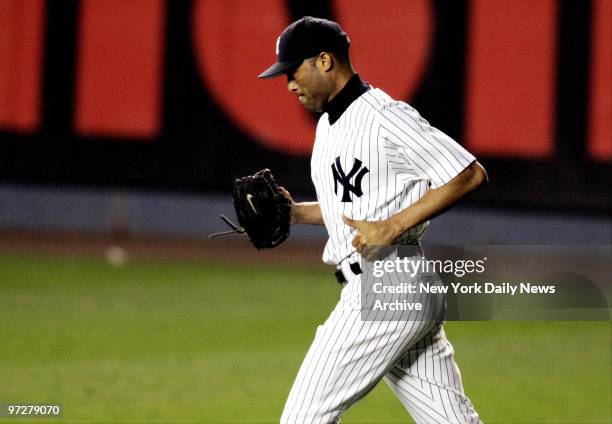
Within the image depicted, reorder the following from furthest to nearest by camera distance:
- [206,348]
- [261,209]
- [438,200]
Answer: [206,348], [261,209], [438,200]

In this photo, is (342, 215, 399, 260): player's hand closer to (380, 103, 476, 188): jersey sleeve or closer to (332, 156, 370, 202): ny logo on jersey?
(332, 156, 370, 202): ny logo on jersey

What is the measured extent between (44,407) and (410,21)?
599cm

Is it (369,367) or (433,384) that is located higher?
Answer: (369,367)

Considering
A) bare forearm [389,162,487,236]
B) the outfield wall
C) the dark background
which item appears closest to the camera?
bare forearm [389,162,487,236]

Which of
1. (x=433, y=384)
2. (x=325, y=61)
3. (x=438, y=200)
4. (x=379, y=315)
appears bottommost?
(x=433, y=384)

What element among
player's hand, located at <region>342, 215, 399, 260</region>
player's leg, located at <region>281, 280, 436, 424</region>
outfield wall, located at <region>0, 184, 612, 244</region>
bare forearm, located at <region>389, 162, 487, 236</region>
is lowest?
outfield wall, located at <region>0, 184, 612, 244</region>

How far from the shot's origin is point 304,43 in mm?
3320

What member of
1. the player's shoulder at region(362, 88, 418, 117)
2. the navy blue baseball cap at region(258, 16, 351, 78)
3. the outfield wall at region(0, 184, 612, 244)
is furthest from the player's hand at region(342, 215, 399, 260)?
the outfield wall at region(0, 184, 612, 244)

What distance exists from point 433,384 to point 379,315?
1.04 feet

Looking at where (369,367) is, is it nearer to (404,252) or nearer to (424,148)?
(404,252)

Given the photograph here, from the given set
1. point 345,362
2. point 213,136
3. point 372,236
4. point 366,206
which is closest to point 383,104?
point 366,206

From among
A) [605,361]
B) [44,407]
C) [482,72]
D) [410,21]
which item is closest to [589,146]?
[482,72]

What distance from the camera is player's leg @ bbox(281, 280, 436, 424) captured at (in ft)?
10.0

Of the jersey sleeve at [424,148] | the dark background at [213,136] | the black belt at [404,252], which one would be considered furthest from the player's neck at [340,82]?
the dark background at [213,136]
